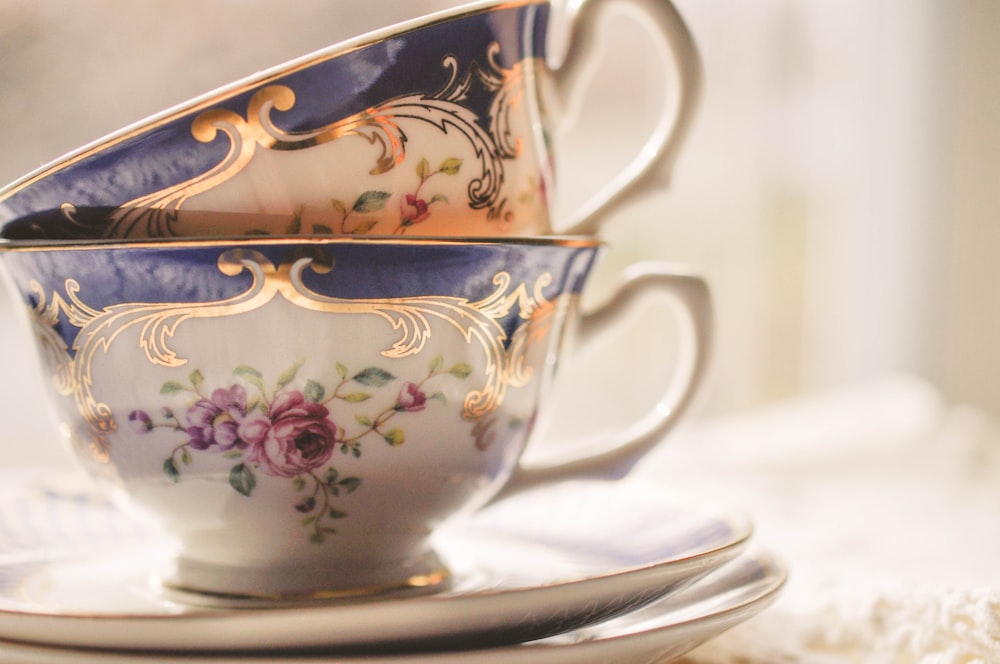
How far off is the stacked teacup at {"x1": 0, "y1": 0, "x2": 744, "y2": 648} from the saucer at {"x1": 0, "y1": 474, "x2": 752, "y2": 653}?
0.13 ft

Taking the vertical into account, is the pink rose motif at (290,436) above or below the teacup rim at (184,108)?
below

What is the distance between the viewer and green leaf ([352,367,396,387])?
36 centimetres

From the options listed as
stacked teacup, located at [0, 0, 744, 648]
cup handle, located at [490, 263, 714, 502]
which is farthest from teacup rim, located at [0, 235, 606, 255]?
cup handle, located at [490, 263, 714, 502]

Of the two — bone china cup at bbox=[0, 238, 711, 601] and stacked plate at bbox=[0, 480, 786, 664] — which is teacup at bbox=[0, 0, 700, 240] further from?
stacked plate at bbox=[0, 480, 786, 664]

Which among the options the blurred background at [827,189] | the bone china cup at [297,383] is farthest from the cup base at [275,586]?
the blurred background at [827,189]

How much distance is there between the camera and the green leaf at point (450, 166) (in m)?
0.38

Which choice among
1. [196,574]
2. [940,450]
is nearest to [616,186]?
[196,574]

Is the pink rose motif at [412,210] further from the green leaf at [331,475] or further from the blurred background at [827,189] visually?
the blurred background at [827,189]

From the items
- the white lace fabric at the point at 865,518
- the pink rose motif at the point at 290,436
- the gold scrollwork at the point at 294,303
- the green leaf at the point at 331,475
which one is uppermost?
the gold scrollwork at the point at 294,303

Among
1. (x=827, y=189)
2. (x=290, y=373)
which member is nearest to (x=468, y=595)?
(x=290, y=373)

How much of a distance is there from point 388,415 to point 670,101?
0.72 feet

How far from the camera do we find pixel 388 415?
367mm

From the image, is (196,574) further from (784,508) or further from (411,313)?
(784,508)

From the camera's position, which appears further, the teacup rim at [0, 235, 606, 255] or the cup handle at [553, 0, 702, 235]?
the cup handle at [553, 0, 702, 235]
